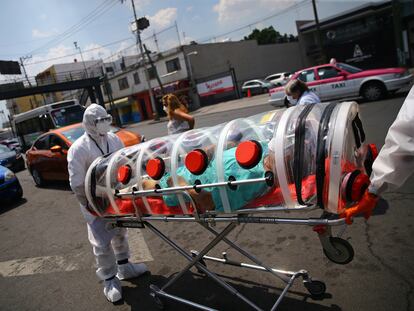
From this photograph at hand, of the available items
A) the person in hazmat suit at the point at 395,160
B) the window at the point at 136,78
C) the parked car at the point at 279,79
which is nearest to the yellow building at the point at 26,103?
the window at the point at 136,78

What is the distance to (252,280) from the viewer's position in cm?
331

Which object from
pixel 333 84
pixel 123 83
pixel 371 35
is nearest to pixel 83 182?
pixel 333 84

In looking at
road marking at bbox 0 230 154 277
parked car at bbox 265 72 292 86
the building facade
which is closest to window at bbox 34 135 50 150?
road marking at bbox 0 230 154 277

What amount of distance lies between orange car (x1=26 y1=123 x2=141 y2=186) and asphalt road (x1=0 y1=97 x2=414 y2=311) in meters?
3.12

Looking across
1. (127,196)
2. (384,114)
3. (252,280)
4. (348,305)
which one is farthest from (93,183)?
(384,114)

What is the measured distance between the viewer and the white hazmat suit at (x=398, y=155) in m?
1.70

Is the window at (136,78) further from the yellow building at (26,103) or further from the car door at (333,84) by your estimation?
the yellow building at (26,103)

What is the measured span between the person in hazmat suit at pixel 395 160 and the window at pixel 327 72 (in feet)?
38.3

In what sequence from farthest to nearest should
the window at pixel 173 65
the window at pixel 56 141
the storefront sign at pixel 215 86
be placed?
the window at pixel 173 65 < the storefront sign at pixel 215 86 < the window at pixel 56 141

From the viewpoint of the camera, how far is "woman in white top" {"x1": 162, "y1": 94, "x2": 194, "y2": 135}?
5441mm

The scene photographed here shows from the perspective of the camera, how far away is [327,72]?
12.7m

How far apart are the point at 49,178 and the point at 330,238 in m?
9.03

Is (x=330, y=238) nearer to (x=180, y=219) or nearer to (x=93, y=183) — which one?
(x=180, y=219)

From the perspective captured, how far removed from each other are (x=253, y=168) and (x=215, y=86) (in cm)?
3232
